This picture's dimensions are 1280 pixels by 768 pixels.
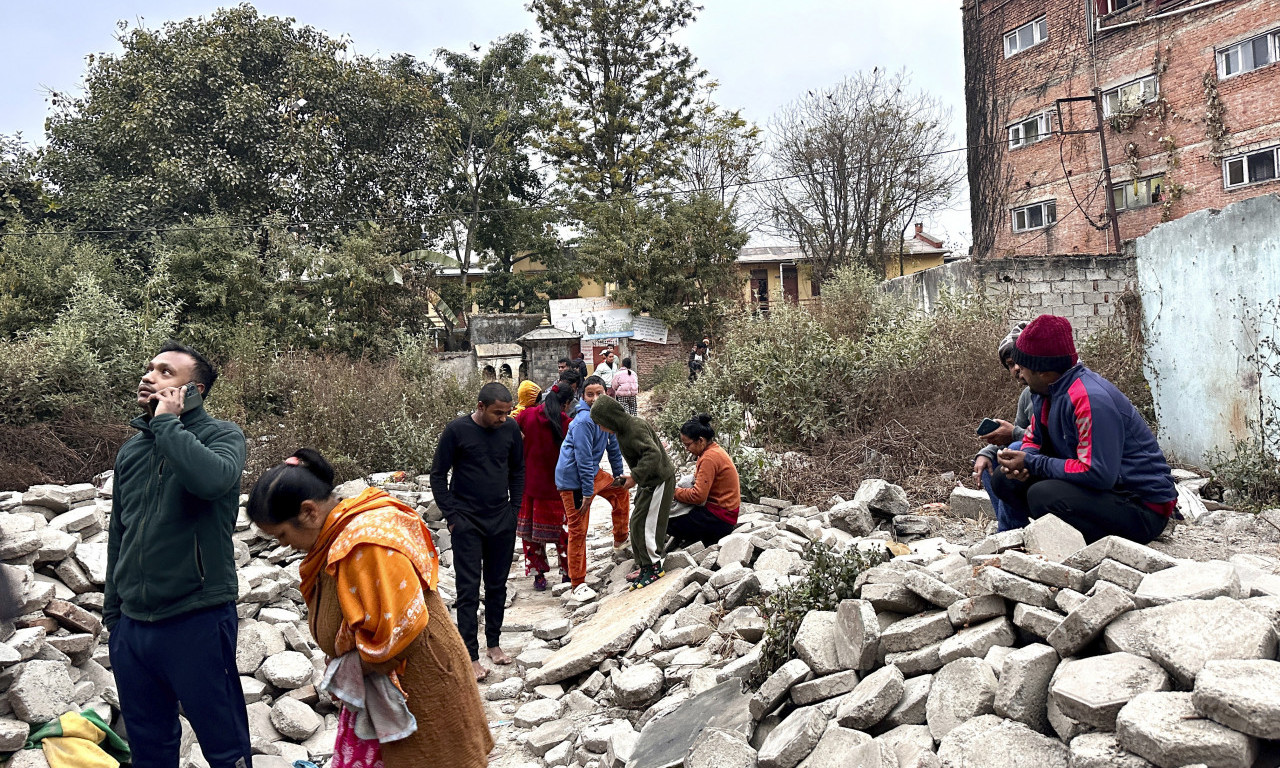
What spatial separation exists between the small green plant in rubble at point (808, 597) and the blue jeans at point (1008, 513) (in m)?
0.82

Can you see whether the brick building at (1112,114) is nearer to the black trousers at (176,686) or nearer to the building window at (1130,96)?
the building window at (1130,96)

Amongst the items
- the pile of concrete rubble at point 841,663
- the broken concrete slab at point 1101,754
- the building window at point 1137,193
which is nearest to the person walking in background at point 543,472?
the pile of concrete rubble at point 841,663

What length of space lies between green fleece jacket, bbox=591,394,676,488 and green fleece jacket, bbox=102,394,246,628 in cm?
344

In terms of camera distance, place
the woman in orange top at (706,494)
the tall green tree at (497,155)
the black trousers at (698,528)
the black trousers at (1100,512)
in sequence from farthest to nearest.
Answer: the tall green tree at (497,155), the black trousers at (698,528), the woman in orange top at (706,494), the black trousers at (1100,512)

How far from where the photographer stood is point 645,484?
6.45 m

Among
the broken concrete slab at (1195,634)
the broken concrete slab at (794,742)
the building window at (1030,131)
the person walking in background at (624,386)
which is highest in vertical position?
the building window at (1030,131)

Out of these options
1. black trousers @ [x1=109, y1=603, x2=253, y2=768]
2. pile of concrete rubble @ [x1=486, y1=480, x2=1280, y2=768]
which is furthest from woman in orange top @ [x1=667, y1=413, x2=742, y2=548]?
black trousers @ [x1=109, y1=603, x2=253, y2=768]

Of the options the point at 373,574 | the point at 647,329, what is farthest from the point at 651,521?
the point at 647,329

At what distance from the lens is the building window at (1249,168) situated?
57.9 feet

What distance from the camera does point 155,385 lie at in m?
3.22

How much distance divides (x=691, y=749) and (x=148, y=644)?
2.16m

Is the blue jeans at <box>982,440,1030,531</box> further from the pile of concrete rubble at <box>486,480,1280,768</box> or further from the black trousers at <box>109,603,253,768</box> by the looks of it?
the black trousers at <box>109,603,253,768</box>

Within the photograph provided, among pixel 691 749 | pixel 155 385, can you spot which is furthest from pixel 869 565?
pixel 155 385

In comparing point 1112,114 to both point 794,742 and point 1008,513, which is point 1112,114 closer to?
point 1008,513
